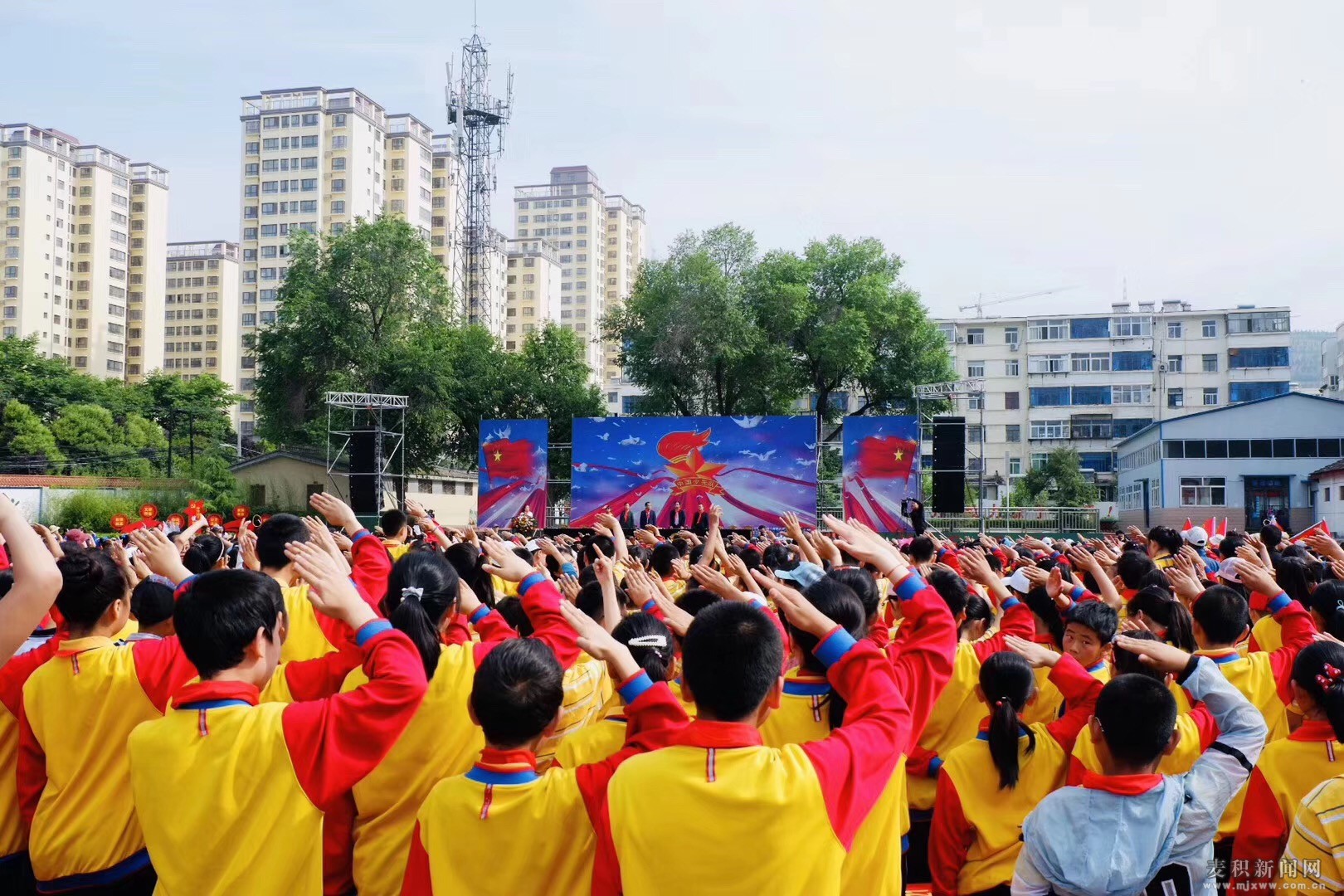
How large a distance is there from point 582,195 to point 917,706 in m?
90.1

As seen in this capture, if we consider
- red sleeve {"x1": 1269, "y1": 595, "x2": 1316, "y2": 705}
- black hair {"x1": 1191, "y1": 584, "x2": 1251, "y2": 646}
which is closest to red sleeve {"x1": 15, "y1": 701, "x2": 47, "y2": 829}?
black hair {"x1": 1191, "y1": 584, "x2": 1251, "y2": 646}

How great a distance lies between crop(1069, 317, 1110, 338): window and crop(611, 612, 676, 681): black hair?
4782 centimetres

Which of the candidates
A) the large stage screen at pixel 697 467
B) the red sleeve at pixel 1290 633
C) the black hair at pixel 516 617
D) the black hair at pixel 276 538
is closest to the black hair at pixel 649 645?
the black hair at pixel 516 617

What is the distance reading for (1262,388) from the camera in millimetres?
45312

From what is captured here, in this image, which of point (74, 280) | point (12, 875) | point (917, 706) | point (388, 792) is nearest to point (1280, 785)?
point (917, 706)

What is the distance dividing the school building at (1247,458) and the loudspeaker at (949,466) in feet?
55.5

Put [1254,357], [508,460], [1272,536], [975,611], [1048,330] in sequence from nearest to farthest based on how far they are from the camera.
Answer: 1. [975,611]
2. [1272,536]
3. [508,460]
4. [1254,357]
5. [1048,330]

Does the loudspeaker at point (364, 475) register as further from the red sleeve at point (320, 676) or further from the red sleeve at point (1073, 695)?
the red sleeve at point (1073, 695)

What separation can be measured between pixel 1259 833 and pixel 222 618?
2.67 metres

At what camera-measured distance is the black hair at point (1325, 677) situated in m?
2.62

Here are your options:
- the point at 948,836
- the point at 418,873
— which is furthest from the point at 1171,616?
the point at 418,873

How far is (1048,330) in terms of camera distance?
47.3 metres

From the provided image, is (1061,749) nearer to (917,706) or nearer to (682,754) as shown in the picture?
(917,706)

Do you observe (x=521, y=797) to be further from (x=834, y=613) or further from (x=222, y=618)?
(x=834, y=613)
